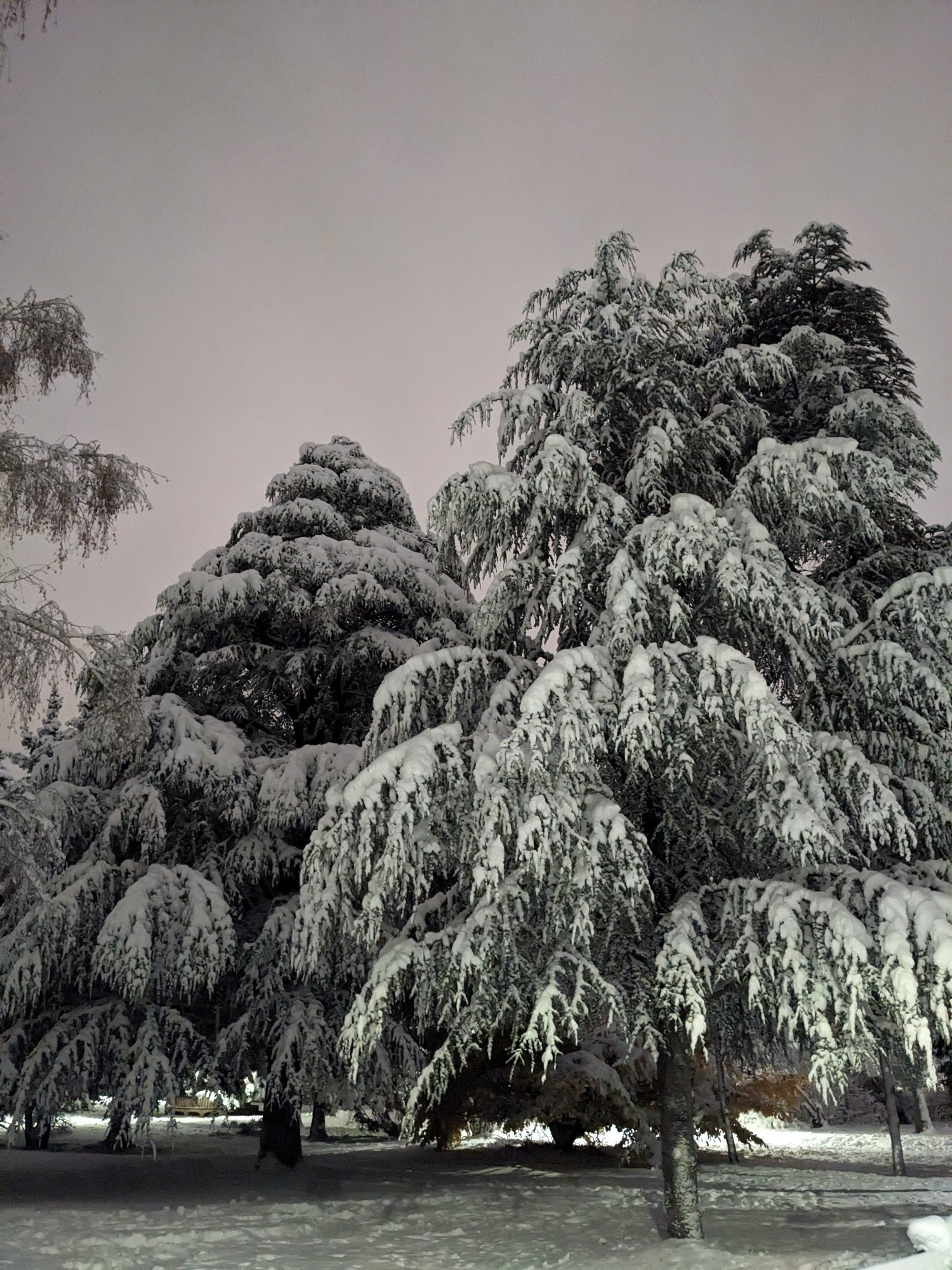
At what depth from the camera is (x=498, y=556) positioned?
1047cm

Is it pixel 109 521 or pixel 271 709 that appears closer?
pixel 109 521

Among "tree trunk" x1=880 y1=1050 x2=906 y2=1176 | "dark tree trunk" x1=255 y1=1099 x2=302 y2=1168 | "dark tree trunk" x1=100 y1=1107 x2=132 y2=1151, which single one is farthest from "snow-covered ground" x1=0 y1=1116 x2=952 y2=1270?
"dark tree trunk" x1=100 y1=1107 x2=132 y2=1151

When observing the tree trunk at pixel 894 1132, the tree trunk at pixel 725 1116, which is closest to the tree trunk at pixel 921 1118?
the tree trunk at pixel 725 1116

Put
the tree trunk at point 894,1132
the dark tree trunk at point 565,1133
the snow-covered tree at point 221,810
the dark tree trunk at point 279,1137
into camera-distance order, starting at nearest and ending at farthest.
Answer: the snow-covered tree at point 221,810, the dark tree trunk at point 279,1137, the tree trunk at point 894,1132, the dark tree trunk at point 565,1133

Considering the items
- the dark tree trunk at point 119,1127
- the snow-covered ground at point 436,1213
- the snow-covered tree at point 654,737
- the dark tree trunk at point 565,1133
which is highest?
the snow-covered tree at point 654,737

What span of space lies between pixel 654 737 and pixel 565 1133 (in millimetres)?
11953

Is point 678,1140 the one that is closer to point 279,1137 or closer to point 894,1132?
point 279,1137

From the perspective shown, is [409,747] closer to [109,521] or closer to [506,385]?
[109,521]

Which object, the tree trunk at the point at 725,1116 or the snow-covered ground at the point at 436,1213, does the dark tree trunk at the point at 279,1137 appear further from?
the tree trunk at the point at 725,1116

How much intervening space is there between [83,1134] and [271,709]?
19262 millimetres

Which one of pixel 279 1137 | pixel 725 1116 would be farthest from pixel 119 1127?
pixel 725 1116

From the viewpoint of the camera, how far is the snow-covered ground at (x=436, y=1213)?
25.7 feet

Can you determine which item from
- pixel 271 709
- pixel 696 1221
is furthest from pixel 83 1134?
pixel 696 1221

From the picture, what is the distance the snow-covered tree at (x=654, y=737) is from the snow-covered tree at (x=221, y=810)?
8.05ft
